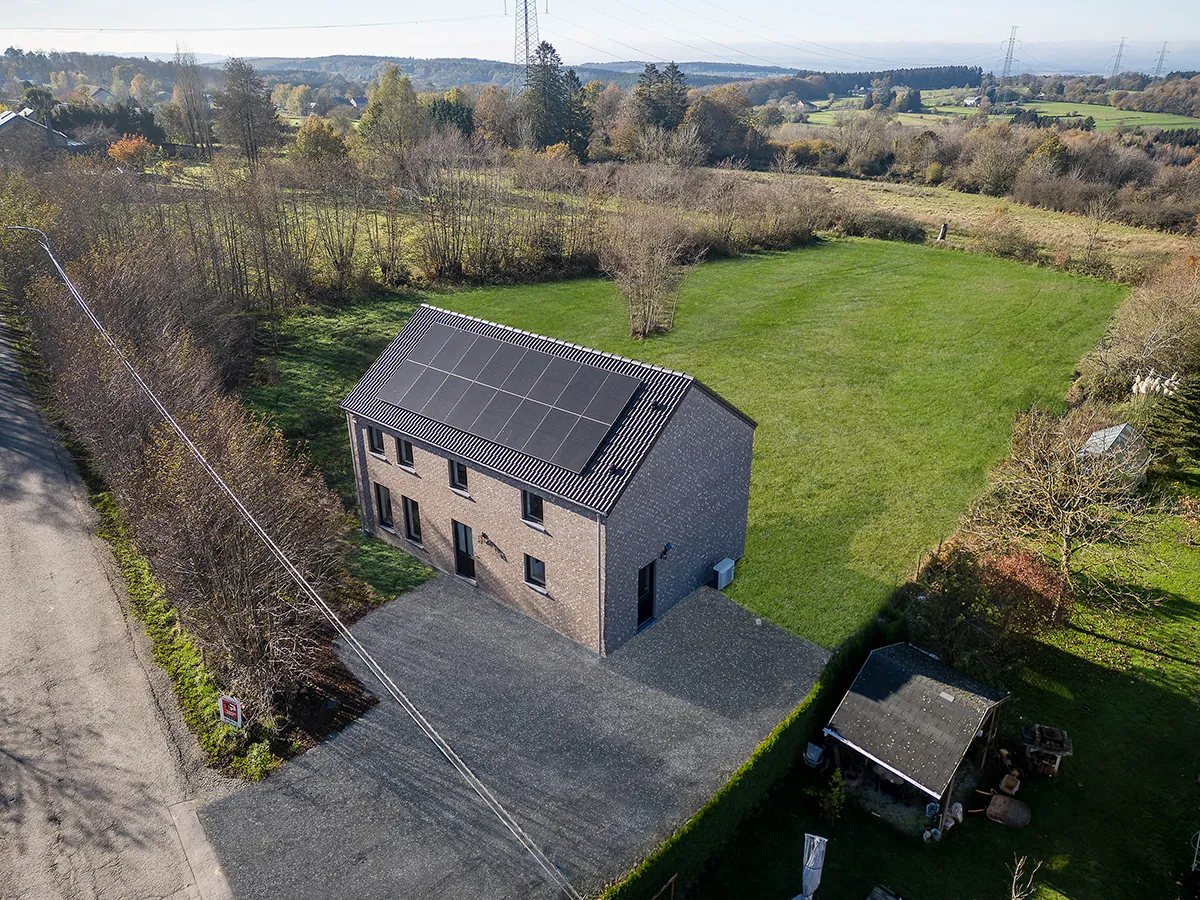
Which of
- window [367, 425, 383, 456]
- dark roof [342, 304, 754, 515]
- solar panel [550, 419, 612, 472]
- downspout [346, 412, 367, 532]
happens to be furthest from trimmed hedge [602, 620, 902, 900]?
downspout [346, 412, 367, 532]

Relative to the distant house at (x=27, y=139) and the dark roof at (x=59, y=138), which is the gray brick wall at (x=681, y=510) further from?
the dark roof at (x=59, y=138)

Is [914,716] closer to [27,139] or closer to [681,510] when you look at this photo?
[681,510]

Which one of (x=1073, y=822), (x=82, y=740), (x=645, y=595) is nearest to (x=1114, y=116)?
(x=1073, y=822)

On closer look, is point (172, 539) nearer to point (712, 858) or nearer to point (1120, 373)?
point (712, 858)

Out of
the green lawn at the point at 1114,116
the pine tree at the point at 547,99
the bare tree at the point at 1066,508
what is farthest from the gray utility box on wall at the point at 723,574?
the green lawn at the point at 1114,116

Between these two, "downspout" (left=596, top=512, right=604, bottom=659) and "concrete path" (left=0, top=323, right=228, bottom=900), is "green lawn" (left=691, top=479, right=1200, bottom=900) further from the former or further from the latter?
"concrete path" (left=0, top=323, right=228, bottom=900)
